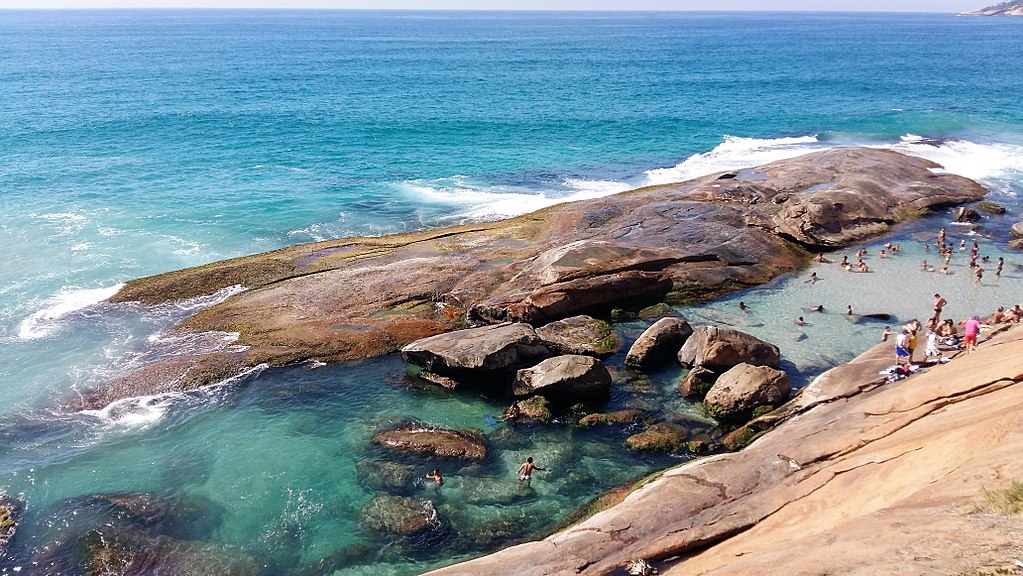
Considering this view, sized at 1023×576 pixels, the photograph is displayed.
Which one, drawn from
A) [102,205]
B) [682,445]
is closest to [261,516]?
[682,445]

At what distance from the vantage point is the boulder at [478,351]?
88.7ft

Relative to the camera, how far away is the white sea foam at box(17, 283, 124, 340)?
3241 centimetres

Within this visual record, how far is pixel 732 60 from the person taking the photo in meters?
138

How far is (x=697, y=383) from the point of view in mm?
26438

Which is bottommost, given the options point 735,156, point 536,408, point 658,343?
point 536,408

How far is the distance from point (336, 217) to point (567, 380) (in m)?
29.9

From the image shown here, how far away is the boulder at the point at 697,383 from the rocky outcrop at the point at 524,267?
23.9ft

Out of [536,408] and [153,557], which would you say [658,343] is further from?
[153,557]

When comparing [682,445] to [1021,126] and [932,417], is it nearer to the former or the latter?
[932,417]

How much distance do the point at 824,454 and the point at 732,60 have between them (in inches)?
5355

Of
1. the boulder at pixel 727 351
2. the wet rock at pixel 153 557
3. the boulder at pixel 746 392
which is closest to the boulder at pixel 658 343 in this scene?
the boulder at pixel 727 351

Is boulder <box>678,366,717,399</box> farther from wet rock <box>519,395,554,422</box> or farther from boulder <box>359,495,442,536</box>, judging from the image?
boulder <box>359,495,442,536</box>

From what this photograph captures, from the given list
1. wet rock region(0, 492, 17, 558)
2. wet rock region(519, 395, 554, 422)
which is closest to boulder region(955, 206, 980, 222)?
wet rock region(519, 395, 554, 422)

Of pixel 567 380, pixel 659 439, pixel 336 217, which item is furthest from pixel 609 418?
pixel 336 217
